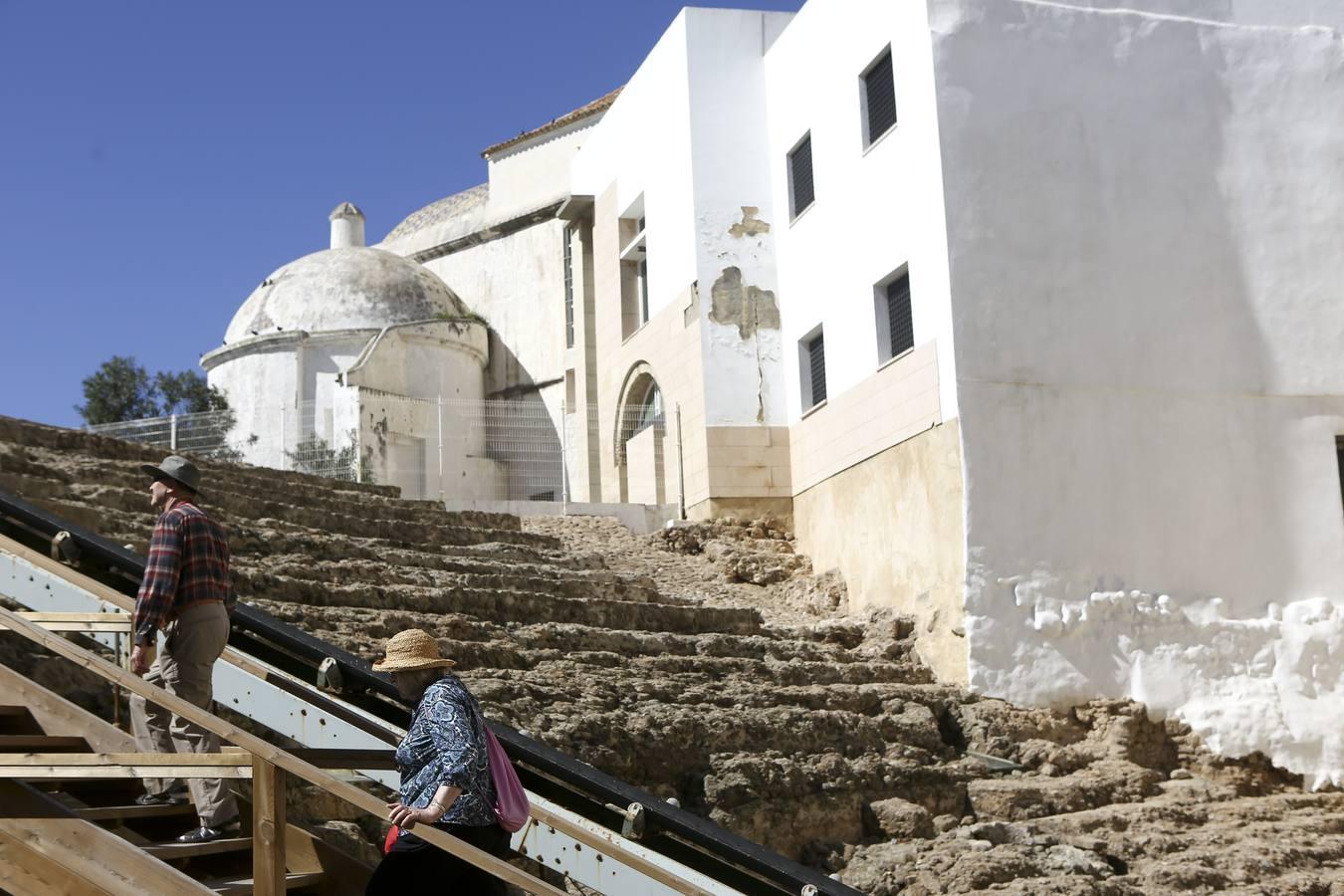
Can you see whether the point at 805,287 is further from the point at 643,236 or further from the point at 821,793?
the point at 821,793

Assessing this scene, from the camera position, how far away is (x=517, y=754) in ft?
22.1

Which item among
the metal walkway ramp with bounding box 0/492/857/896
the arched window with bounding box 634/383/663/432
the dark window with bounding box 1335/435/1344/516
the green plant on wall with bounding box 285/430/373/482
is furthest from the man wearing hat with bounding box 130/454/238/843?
the arched window with bounding box 634/383/663/432

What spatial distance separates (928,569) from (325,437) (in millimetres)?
11748

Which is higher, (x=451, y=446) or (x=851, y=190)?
(x=851, y=190)

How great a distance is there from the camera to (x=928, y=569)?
14516 millimetres

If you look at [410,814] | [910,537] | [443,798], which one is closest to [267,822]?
[410,814]

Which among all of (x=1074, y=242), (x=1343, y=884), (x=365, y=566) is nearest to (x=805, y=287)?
(x=1074, y=242)

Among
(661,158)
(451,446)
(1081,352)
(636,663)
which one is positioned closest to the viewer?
(636,663)

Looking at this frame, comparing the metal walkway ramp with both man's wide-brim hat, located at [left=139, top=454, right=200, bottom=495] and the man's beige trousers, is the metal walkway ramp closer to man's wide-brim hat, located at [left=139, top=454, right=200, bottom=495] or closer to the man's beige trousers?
the man's beige trousers

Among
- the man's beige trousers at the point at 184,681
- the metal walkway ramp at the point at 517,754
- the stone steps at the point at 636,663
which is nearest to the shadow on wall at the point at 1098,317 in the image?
the stone steps at the point at 636,663

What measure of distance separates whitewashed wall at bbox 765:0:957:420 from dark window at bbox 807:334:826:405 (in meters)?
0.17

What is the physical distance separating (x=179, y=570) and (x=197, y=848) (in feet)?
4.17

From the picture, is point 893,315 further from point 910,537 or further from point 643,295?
point 643,295

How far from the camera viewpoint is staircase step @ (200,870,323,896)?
5.61 meters
